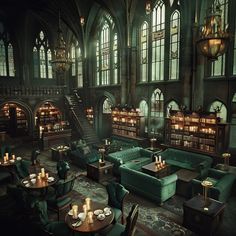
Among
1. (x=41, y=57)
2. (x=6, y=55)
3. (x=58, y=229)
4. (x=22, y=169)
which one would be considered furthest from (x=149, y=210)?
(x=41, y=57)

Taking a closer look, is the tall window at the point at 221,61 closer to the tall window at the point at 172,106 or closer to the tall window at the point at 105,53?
the tall window at the point at 172,106

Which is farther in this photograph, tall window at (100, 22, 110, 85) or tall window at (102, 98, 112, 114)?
tall window at (102, 98, 112, 114)

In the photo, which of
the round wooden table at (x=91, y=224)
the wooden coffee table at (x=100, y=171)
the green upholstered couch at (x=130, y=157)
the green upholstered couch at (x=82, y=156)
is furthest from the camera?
the green upholstered couch at (x=82, y=156)

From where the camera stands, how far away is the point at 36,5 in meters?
18.9

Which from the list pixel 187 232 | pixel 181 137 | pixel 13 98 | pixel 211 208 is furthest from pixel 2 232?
pixel 13 98

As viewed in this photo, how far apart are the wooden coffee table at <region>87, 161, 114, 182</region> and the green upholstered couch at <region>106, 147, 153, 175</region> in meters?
0.27

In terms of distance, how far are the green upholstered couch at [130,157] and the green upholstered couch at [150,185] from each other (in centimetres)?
113

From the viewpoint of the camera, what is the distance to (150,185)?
7434mm

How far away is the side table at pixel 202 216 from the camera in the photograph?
5.54 m

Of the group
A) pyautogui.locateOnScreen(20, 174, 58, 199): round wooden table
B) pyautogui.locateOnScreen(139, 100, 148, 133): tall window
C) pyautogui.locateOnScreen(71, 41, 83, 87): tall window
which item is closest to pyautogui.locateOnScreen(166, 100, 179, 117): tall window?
pyautogui.locateOnScreen(139, 100, 148, 133): tall window

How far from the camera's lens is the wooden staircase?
56.8ft

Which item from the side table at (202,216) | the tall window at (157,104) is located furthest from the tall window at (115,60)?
the side table at (202,216)

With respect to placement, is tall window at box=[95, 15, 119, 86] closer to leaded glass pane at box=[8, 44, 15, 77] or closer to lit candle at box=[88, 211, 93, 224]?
leaded glass pane at box=[8, 44, 15, 77]

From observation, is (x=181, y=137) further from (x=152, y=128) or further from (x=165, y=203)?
(x=165, y=203)
